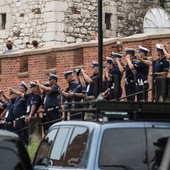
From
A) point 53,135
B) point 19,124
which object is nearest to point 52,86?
point 19,124

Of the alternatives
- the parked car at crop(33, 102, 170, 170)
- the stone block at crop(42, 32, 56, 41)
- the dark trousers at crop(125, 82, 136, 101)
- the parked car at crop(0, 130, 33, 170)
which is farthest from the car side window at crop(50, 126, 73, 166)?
the stone block at crop(42, 32, 56, 41)

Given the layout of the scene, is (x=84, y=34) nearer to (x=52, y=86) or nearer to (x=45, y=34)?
(x=45, y=34)

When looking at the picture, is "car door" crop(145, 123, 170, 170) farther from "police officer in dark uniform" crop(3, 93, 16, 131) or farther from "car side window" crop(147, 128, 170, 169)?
"police officer in dark uniform" crop(3, 93, 16, 131)

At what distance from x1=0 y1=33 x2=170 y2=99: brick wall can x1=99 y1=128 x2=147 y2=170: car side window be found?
1324 centimetres

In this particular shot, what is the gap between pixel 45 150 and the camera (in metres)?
14.3

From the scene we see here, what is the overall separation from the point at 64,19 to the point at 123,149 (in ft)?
82.9

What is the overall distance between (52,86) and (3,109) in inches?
163

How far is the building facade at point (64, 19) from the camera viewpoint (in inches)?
1464

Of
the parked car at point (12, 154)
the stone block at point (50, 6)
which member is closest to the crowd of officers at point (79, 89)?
the parked car at point (12, 154)

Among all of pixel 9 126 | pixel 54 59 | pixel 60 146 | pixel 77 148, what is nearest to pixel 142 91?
pixel 9 126

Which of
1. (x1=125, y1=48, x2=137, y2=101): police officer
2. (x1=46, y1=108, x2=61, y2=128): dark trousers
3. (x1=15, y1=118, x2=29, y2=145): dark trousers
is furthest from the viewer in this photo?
(x1=15, y1=118, x2=29, y2=145): dark trousers

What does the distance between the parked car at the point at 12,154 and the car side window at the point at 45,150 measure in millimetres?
1505

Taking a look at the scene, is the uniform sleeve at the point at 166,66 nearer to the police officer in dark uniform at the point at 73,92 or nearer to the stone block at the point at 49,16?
the police officer in dark uniform at the point at 73,92

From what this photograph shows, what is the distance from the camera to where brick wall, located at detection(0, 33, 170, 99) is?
2642 centimetres
